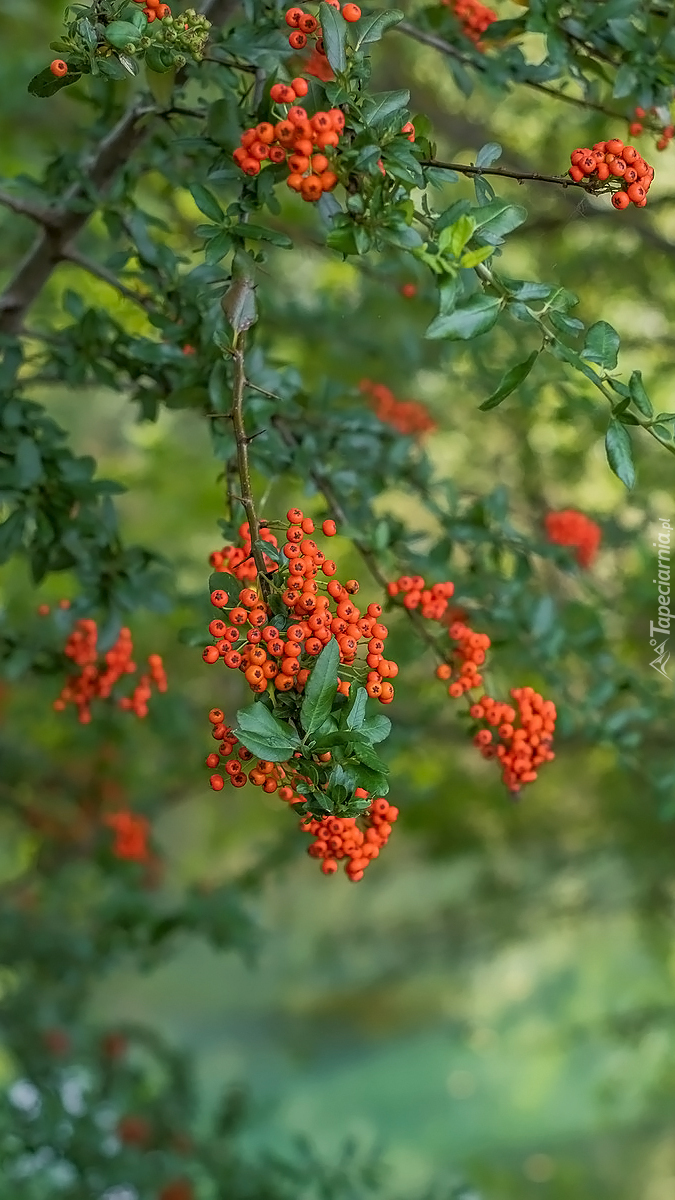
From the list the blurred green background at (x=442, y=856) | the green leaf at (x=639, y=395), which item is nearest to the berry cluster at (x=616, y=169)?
the green leaf at (x=639, y=395)

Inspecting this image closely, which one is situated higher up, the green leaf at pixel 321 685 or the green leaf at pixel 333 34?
the green leaf at pixel 333 34

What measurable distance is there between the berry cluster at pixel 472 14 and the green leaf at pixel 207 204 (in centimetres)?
43

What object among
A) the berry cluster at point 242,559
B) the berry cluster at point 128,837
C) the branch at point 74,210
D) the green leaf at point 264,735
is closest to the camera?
the green leaf at point 264,735

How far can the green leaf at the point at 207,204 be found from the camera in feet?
2.72

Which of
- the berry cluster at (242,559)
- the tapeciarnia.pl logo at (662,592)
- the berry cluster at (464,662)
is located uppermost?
the berry cluster at (242,559)

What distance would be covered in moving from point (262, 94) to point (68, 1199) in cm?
171

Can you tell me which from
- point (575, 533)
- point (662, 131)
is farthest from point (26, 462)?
point (575, 533)

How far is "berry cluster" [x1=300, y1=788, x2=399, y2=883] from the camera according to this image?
28.4 inches

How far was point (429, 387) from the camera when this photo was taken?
9.93ft

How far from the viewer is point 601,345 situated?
0.73m

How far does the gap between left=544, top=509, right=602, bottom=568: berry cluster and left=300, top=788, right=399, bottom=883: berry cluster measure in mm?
917

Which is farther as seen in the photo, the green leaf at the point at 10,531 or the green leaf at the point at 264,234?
the green leaf at the point at 10,531

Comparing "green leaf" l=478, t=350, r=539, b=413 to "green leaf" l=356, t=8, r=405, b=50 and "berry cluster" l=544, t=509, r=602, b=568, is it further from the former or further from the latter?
"berry cluster" l=544, t=509, r=602, b=568

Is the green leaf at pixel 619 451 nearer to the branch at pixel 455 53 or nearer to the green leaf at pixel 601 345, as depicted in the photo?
the green leaf at pixel 601 345
